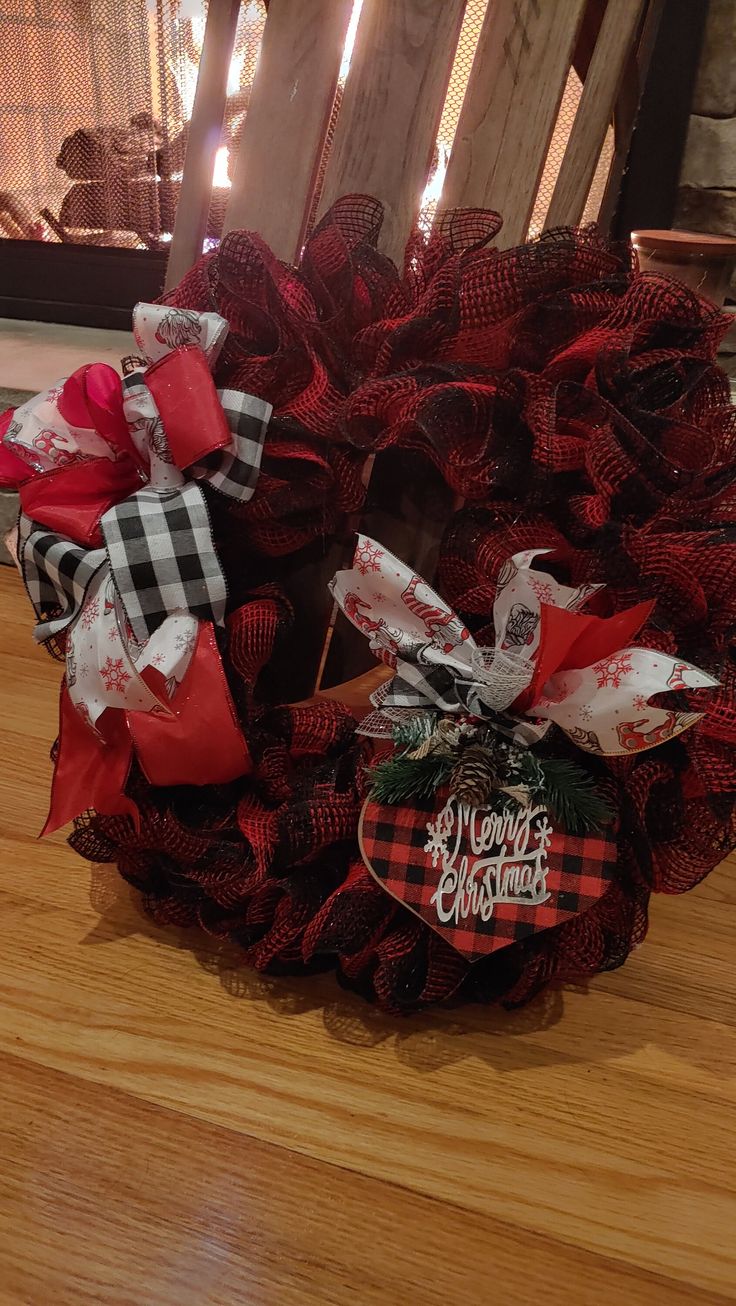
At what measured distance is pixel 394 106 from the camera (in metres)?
0.80

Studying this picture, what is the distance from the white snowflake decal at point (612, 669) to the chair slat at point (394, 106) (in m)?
0.52

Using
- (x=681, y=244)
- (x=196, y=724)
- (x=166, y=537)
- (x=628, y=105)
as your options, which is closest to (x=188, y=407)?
(x=166, y=537)

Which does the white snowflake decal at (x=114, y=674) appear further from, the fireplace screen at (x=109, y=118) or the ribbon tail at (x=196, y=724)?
the fireplace screen at (x=109, y=118)

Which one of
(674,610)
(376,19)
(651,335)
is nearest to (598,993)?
(674,610)

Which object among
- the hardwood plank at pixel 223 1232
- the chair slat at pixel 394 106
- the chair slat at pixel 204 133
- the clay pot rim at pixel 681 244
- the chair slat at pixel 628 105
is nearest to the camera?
the hardwood plank at pixel 223 1232

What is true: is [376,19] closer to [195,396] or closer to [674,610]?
[195,396]

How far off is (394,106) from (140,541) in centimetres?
54

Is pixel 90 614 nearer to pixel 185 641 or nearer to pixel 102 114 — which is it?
pixel 185 641

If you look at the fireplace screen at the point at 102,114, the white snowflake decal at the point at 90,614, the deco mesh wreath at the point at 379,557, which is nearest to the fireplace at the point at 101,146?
the fireplace screen at the point at 102,114

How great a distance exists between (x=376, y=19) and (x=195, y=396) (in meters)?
0.51

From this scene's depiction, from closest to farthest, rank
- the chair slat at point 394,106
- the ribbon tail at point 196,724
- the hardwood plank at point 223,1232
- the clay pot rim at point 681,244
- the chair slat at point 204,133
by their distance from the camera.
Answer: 1. the hardwood plank at point 223,1232
2. the ribbon tail at point 196,724
3. the chair slat at point 394,106
4. the chair slat at point 204,133
5. the clay pot rim at point 681,244

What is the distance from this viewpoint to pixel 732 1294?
0.46m

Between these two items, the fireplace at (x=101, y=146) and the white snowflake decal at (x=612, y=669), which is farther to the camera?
the fireplace at (x=101, y=146)

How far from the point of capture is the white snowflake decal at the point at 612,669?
488mm
